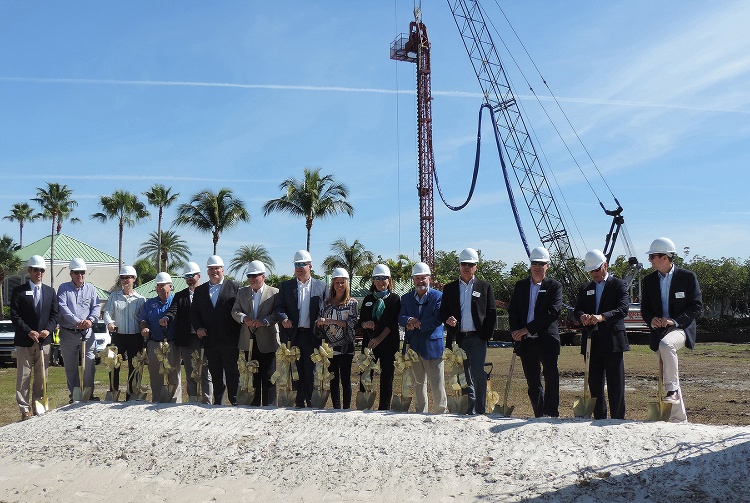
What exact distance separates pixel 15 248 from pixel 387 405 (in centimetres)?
6346

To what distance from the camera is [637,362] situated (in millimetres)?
22438

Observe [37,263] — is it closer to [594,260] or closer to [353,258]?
[594,260]

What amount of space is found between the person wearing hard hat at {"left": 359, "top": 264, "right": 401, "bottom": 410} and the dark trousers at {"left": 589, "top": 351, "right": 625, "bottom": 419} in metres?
2.18

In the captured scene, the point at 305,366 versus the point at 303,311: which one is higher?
the point at 303,311

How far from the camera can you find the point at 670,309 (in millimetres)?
6867

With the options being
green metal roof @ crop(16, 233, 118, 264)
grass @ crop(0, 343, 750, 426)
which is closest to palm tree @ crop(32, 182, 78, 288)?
green metal roof @ crop(16, 233, 118, 264)

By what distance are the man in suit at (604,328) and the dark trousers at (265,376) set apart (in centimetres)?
370

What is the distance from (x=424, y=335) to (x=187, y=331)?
3.13 m

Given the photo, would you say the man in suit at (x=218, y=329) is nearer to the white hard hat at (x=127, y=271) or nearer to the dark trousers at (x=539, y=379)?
the white hard hat at (x=127, y=271)

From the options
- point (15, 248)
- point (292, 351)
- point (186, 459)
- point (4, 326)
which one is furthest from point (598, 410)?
point (15, 248)

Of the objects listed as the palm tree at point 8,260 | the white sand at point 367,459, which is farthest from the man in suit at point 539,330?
the palm tree at point 8,260

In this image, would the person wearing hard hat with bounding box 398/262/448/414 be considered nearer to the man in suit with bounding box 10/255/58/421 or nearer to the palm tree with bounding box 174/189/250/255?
the man in suit with bounding box 10/255/58/421

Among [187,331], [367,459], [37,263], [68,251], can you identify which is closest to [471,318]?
[367,459]

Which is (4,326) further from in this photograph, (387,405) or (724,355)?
(724,355)
